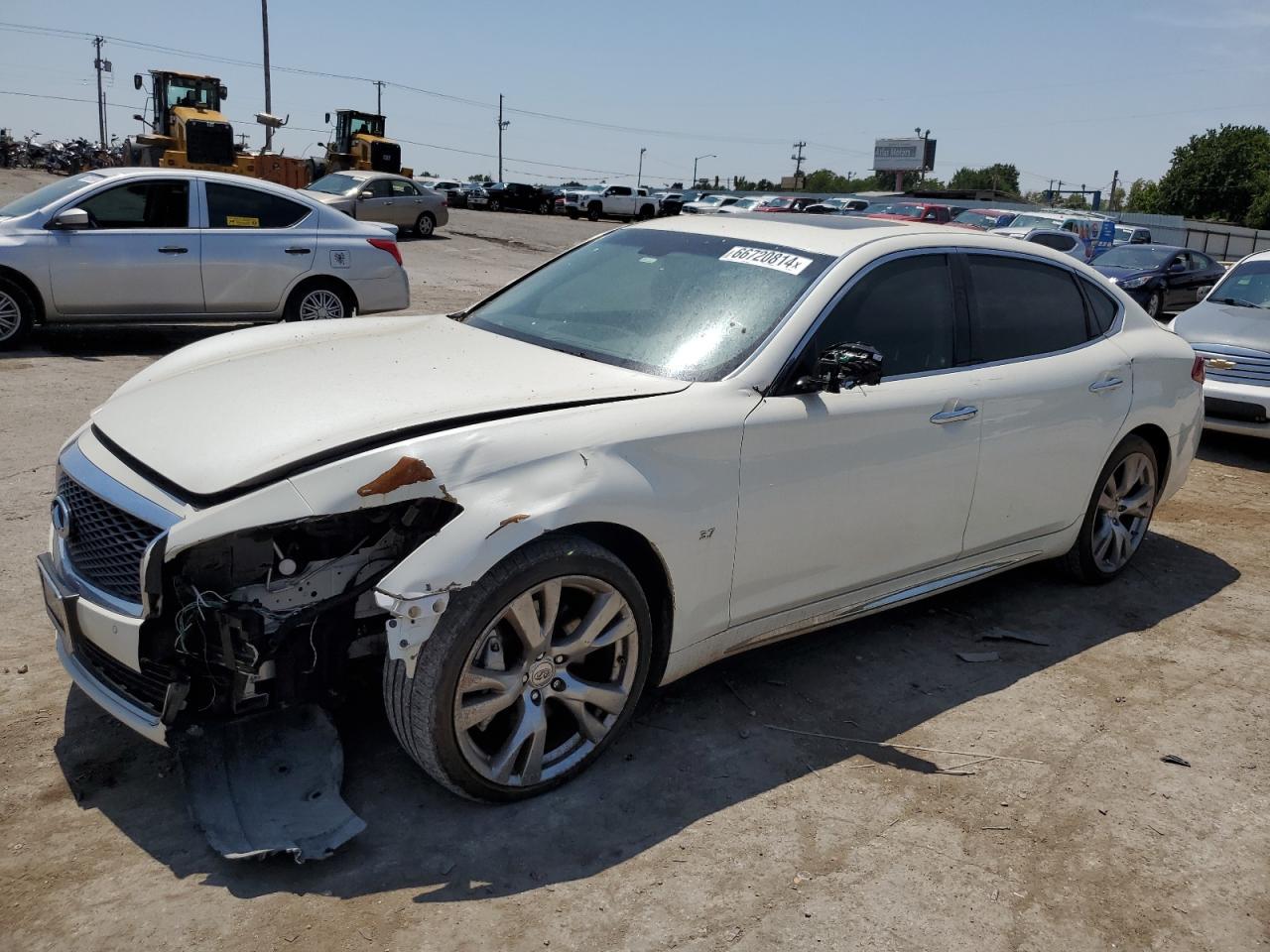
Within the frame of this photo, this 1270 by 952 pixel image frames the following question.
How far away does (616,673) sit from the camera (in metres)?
3.37

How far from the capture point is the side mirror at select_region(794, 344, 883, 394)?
3643 millimetres

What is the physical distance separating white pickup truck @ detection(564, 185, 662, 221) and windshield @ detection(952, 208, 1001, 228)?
20.0 metres

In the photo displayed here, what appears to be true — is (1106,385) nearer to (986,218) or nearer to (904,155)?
(986,218)

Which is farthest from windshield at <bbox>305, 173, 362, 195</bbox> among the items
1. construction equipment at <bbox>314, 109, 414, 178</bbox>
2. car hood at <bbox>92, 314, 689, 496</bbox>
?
car hood at <bbox>92, 314, 689, 496</bbox>

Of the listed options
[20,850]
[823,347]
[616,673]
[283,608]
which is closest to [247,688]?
[283,608]

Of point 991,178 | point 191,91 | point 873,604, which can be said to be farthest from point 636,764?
point 991,178

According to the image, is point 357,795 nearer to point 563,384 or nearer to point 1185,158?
point 563,384

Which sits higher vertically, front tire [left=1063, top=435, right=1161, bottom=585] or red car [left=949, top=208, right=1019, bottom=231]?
red car [left=949, top=208, right=1019, bottom=231]

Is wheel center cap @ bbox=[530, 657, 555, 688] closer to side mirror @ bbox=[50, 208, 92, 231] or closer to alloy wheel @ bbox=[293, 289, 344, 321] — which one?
side mirror @ bbox=[50, 208, 92, 231]

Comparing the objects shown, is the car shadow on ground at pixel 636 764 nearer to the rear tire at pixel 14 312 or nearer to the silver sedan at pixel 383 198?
the rear tire at pixel 14 312

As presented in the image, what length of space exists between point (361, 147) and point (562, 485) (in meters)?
34.8

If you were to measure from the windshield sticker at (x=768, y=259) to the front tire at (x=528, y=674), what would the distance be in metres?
1.42

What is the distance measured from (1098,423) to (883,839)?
2555mm

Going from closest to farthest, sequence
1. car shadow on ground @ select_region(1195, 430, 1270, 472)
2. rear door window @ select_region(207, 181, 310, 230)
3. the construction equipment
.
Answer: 1. car shadow on ground @ select_region(1195, 430, 1270, 472)
2. rear door window @ select_region(207, 181, 310, 230)
3. the construction equipment
